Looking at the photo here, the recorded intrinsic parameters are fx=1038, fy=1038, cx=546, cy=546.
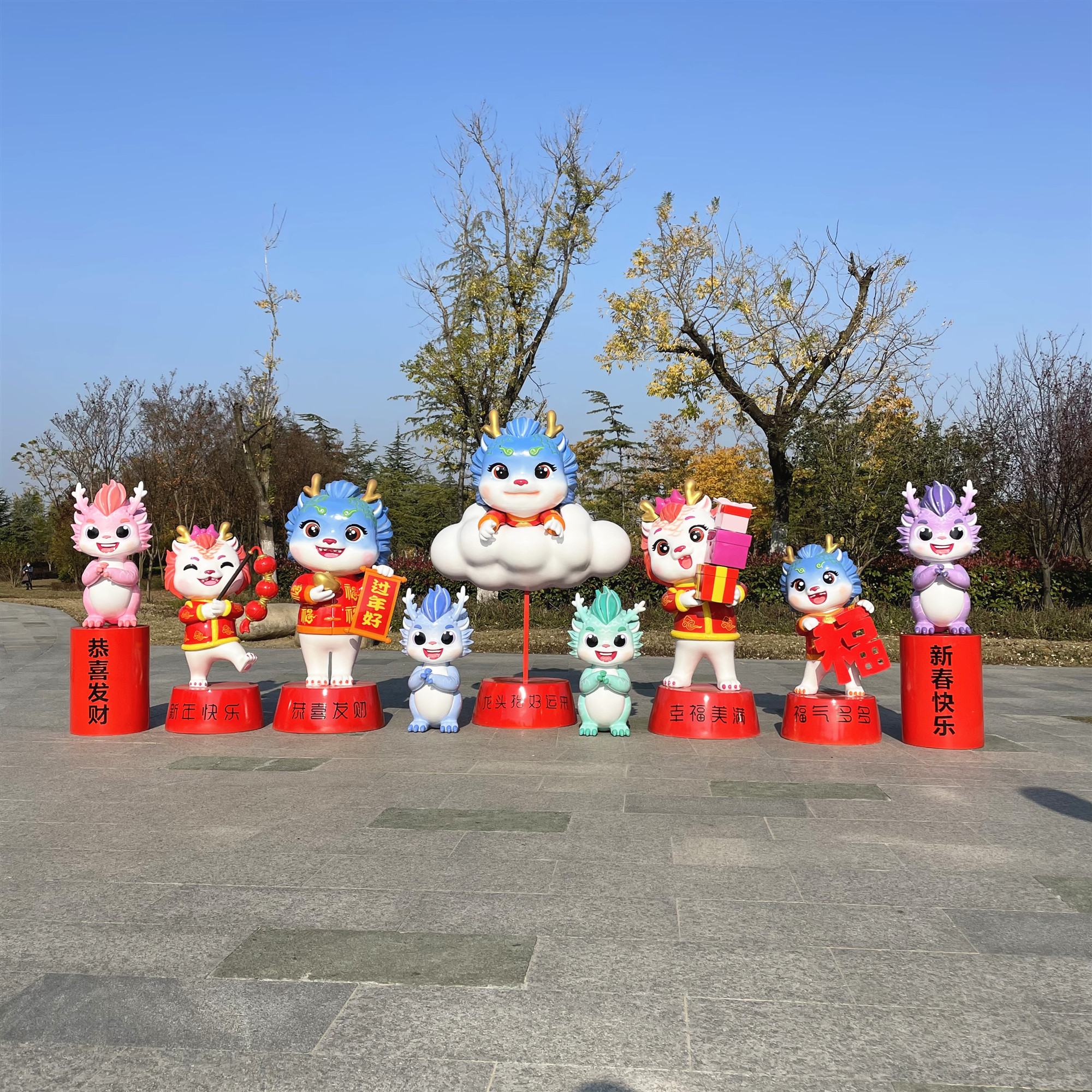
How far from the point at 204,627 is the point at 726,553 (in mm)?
4411

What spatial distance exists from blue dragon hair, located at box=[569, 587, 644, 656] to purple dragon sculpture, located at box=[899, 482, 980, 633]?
2.24 m

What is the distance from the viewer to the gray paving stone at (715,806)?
605cm

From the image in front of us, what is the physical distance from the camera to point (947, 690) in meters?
8.14

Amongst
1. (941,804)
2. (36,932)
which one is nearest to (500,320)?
(941,804)

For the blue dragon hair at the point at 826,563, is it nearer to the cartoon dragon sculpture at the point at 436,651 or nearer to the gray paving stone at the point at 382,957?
the cartoon dragon sculpture at the point at 436,651

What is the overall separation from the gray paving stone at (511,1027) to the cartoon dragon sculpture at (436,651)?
17.0 feet

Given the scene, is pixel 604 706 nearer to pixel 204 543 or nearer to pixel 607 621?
pixel 607 621

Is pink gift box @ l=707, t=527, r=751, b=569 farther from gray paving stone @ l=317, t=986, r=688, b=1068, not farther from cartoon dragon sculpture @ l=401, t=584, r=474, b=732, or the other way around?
gray paving stone @ l=317, t=986, r=688, b=1068

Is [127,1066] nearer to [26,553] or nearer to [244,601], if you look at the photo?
[244,601]

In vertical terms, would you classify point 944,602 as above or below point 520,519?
below

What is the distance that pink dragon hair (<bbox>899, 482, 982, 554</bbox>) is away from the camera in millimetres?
8266

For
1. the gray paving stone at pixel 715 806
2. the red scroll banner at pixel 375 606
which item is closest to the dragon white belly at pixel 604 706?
the red scroll banner at pixel 375 606

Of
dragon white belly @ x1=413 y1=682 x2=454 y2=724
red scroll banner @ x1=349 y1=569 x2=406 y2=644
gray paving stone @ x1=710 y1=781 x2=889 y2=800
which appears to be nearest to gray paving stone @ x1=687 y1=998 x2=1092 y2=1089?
gray paving stone @ x1=710 y1=781 x2=889 y2=800

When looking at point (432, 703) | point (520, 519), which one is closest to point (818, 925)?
point (520, 519)
